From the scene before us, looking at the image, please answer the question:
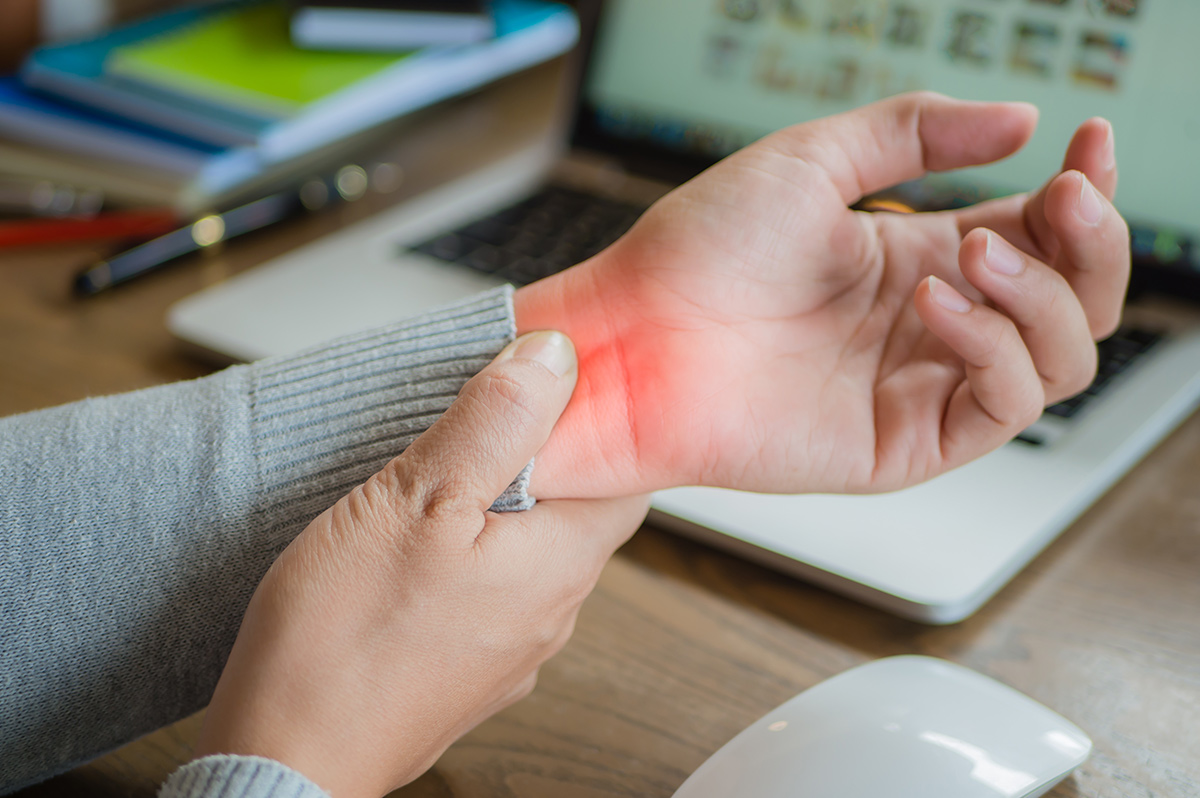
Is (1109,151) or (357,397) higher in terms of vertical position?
(1109,151)

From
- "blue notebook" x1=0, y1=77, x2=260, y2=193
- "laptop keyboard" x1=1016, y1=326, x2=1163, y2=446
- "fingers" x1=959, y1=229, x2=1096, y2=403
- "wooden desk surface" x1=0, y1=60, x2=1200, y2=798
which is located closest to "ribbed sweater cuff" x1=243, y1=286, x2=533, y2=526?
"wooden desk surface" x1=0, y1=60, x2=1200, y2=798

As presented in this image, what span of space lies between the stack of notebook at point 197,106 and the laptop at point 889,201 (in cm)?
11

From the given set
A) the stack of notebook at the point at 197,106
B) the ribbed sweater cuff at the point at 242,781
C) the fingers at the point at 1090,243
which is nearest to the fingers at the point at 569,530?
the ribbed sweater cuff at the point at 242,781

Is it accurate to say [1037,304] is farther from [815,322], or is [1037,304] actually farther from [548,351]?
[548,351]

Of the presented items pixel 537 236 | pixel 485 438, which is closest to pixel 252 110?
pixel 537 236

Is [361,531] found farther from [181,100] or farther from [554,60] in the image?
[554,60]

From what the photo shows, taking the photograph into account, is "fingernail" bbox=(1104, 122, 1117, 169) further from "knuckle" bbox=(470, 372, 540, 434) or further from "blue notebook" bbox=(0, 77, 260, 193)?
"blue notebook" bbox=(0, 77, 260, 193)

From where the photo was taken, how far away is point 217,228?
2.68ft

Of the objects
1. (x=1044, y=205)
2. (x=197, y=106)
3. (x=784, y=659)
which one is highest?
(x=1044, y=205)

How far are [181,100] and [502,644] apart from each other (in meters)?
0.72

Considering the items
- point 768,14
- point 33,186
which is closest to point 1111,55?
point 768,14

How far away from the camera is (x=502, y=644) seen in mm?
361

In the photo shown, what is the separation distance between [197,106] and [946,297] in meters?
0.74

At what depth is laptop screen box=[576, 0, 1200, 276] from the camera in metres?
0.62
